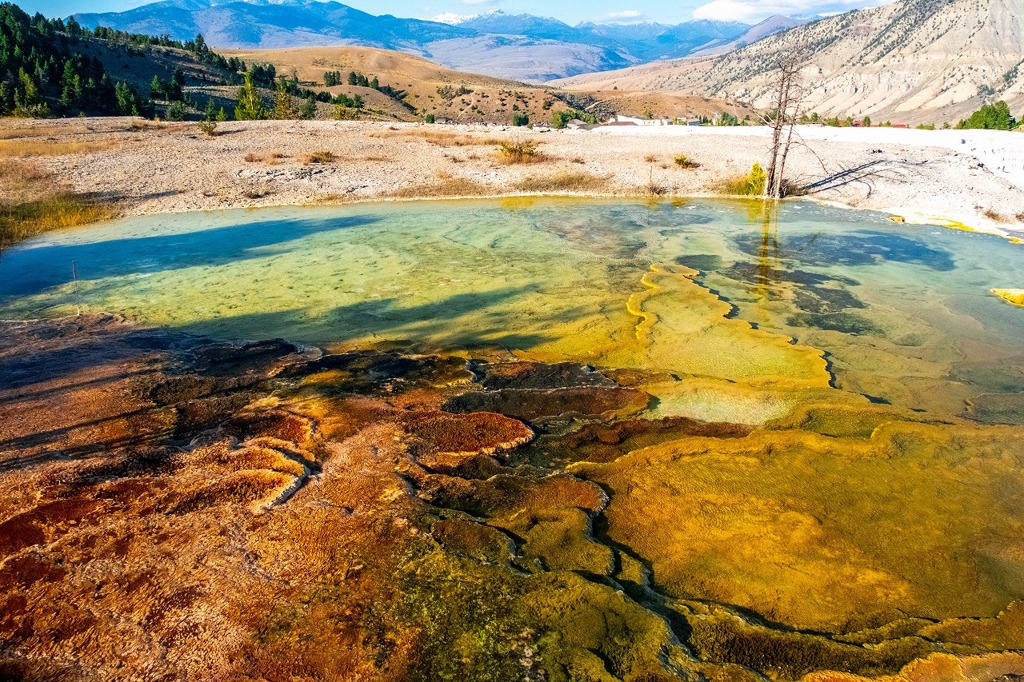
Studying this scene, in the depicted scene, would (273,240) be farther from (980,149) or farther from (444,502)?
(980,149)

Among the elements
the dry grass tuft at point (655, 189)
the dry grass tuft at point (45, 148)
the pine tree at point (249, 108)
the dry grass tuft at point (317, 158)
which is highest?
the pine tree at point (249, 108)

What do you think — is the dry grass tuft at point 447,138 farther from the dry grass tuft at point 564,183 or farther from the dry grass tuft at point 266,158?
the dry grass tuft at point 266,158

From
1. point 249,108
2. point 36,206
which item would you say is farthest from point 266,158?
point 249,108

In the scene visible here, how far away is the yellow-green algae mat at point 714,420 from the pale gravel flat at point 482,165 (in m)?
4.45

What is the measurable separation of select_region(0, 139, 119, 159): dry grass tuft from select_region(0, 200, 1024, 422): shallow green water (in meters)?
6.88

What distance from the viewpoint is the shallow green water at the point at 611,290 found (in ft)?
28.9

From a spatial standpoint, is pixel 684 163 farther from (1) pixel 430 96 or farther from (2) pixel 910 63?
(2) pixel 910 63

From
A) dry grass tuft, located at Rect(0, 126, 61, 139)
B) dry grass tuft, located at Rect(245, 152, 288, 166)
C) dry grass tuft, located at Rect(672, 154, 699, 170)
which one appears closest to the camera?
dry grass tuft, located at Rect(245, 152, 288, 166)

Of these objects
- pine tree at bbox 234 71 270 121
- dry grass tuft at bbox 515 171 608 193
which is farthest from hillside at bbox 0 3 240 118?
dry grass tuft at bbox 515 171 608 193

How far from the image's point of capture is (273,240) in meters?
16.2

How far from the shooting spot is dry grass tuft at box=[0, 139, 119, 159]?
2202 cm

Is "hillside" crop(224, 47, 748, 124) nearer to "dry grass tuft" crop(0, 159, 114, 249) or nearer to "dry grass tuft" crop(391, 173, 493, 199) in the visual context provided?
"dry grass tuft" crop(391, 173, 493, 199)

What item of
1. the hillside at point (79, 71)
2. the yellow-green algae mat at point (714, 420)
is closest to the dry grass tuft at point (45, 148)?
the yellow-green algae mat at point (714, 420)

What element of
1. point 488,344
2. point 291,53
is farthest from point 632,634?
point 291,53
